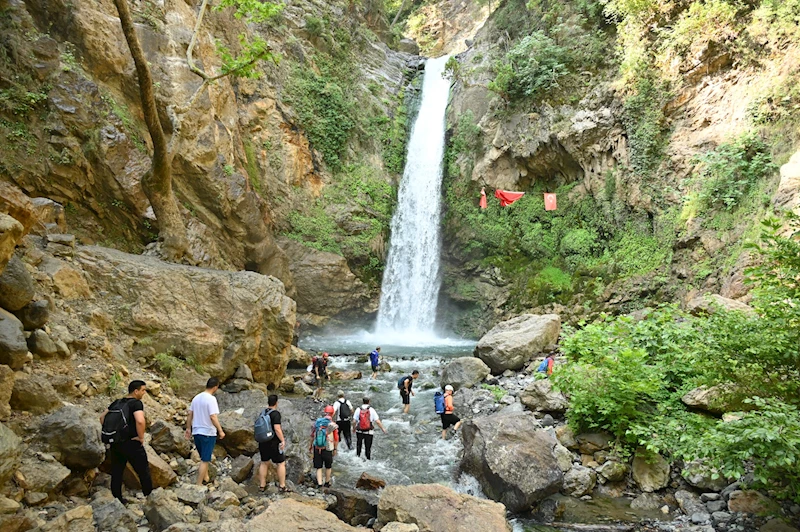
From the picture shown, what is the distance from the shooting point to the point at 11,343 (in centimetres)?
551

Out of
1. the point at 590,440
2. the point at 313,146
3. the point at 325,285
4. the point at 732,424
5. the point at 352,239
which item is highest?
the point at 313,146

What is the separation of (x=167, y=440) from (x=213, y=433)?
1.09m

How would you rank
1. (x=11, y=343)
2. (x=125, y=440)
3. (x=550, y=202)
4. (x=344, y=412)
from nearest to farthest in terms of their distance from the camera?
(x=125, y=440) → (x=11, y=343) → (x=344, y=412) → (x=550, y=202)

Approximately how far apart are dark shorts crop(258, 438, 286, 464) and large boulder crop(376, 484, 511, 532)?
1.84m

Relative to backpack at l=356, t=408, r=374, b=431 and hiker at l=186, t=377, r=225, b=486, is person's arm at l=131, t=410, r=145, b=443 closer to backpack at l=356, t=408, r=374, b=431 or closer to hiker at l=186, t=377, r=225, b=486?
hiker at l=186, t=377, r=225, b=486

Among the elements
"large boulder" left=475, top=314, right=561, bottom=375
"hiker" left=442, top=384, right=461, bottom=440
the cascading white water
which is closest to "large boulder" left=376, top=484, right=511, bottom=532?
"hiker" left=442, top=384, right=461, bottom=440

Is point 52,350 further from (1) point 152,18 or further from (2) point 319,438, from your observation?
(1) point 152,18

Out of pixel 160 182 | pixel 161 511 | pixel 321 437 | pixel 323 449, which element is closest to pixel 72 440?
pixel 161 511

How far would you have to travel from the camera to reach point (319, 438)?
7.69 metres

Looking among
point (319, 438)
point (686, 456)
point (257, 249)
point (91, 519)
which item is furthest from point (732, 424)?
point (257, 249)

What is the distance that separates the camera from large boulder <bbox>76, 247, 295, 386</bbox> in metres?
9.13

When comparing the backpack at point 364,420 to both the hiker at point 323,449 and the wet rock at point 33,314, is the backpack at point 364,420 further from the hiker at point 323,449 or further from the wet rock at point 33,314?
the wet rock at point 33,314

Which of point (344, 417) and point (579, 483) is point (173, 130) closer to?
point (344, 417)

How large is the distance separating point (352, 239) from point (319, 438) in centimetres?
1641
